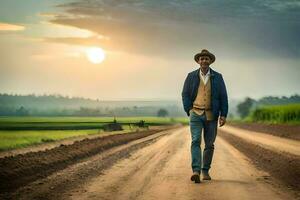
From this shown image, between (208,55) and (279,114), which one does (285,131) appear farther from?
(208,55)

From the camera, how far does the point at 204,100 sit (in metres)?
12.2

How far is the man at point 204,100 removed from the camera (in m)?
12.1

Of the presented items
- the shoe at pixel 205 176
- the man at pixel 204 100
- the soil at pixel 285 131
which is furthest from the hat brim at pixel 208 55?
the soil at pixel 285 131

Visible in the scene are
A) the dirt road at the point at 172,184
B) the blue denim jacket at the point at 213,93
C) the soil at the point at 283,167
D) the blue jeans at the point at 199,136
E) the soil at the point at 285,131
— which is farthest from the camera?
the soil at the point at 285,131

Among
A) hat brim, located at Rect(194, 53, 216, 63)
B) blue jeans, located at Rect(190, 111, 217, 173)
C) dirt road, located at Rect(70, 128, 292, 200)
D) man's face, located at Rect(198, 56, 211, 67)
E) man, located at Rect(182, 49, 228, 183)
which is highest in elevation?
hat brim, located at Rect(194, 53, 216, 63)

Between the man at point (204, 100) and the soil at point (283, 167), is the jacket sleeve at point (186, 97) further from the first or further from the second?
the soil at point (283, 167)

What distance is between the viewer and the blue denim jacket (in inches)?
479

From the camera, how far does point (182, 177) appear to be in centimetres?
1236

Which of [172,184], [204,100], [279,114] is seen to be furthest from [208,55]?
[279,114]

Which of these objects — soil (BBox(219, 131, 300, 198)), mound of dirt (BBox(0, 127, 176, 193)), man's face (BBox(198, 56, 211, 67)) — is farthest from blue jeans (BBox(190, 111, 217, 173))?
mound of dirt (BBox(0, 127, 176, 193))

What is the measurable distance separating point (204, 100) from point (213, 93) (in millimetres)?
230

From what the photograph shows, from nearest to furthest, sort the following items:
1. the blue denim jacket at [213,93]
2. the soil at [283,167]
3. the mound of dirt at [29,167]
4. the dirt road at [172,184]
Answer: the dirt road at [172,184] → the mound of dirt at [29,167] → the soil at [283,167] → the blue denim jacket at [213,93]

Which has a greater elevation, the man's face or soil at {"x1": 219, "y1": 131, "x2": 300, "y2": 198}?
the man's face

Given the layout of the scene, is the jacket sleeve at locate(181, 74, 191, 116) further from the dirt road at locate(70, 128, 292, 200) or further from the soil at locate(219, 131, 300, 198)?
the soil at locate(219, 131, 300, 198)
